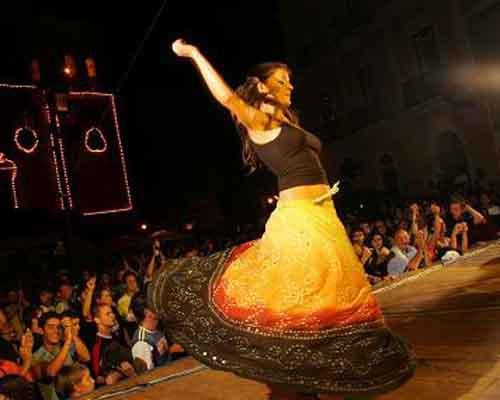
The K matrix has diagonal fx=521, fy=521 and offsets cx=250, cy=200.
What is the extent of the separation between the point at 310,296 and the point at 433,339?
66.7 inches

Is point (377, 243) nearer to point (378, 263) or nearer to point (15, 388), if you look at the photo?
point (378, 263)

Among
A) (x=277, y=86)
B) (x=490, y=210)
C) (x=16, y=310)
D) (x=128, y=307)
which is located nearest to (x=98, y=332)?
(x=128, y=307)

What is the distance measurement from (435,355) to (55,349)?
3.29 m

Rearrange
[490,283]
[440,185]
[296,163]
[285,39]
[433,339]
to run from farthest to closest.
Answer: [285,39], [440,185], [490,283], [433,339], [296,163]

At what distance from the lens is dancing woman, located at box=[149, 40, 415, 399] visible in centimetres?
200

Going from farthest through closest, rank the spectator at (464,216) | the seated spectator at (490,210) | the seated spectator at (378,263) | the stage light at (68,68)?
the seated spectator at (490,210) → the stage light at (68,68) → the spectator at (464,216) → the seated spectator at (378,263)

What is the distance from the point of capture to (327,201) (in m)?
2.28

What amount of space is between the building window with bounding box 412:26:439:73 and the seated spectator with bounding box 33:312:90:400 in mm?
15767

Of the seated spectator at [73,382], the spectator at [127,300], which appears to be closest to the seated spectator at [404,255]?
the spectator at [127,300]

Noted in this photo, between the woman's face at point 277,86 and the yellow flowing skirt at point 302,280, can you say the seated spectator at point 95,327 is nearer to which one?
the yellow flowing skirt at point 302,280

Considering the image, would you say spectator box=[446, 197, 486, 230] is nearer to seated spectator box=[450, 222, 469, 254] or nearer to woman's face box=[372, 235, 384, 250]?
seated spectator box=[450, 222, 469, 254]

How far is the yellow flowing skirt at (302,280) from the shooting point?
205 cm

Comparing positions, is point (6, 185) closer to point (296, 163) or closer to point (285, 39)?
point (285, 39)

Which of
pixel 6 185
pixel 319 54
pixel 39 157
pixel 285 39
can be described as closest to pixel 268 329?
pixel 39 157
